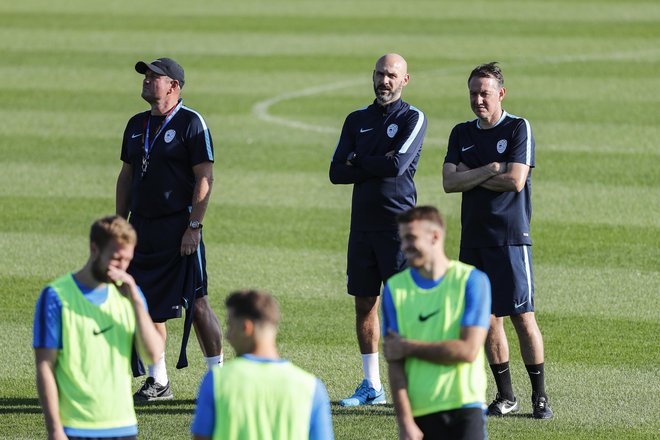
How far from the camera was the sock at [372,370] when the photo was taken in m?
8.91

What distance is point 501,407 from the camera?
8.59m

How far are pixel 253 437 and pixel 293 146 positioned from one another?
1274 centimetres

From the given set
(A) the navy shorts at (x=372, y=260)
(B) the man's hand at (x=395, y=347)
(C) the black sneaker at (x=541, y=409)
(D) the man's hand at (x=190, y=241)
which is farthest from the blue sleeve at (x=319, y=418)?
(D) the man's hand at (x=190, y=241)

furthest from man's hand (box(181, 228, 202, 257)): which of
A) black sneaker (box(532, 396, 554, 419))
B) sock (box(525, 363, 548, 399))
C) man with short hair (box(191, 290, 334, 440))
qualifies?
man with short hair (box(191, 290, 334, 440))

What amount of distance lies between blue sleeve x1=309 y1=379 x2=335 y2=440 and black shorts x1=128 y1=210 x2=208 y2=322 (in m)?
4.00

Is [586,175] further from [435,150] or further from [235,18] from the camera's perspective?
[235,18]

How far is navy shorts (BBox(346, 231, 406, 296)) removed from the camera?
8.83 metres

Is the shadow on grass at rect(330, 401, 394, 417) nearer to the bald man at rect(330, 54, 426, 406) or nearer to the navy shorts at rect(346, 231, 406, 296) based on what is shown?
the bald man at rect(330, 54, 426, 406)

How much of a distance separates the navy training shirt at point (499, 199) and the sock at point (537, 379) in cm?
84

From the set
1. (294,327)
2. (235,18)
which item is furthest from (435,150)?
(235,18)

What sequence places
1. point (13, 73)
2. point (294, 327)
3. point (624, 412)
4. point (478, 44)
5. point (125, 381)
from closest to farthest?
1. point (125, 381)
2. point (624, 412)
3. point (294, 327)
4. point (13, 73)
5. point (478, 44)

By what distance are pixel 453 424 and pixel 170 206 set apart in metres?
3.66

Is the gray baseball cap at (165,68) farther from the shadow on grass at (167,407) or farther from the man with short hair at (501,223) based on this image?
the shadow on grass at (167,407)

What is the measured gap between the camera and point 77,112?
62.3 ft
